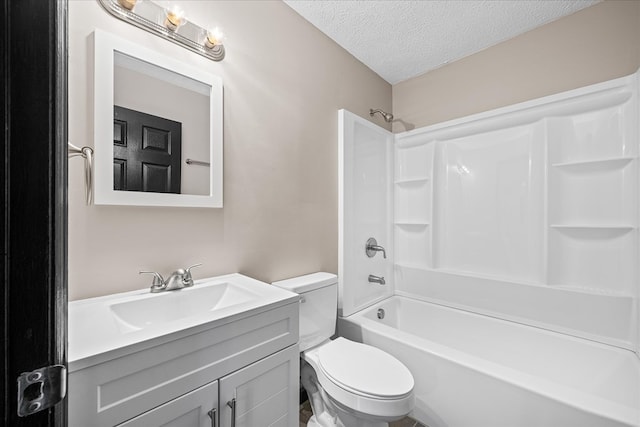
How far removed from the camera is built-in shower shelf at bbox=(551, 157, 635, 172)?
1642 mm

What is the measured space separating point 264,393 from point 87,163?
1050 millimetres

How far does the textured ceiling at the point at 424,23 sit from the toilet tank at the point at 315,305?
1683mm

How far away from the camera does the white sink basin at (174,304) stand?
3.36 ft

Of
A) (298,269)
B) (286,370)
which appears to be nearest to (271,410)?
(286,370)

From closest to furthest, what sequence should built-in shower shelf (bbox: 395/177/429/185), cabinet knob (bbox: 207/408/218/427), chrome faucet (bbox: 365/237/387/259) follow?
cabinet knob (bbox: 207/408/218/427)
chrome faucet (bbox: 365/237/387/259)
built-in shower shelf (bbox: 395/177/429/185)

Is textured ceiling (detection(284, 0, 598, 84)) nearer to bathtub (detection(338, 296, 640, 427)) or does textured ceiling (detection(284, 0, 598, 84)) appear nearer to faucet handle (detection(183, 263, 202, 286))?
faucet handle (detection(183, 263, 202, 286))

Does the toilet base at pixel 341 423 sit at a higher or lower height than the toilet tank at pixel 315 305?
lower

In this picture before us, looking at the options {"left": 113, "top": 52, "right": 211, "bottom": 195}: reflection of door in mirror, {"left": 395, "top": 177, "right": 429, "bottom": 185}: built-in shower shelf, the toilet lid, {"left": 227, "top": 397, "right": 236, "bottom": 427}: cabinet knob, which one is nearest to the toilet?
the toilet lid

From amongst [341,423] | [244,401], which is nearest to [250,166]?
[244,401]

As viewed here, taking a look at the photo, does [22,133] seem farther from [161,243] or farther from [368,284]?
[368,284]

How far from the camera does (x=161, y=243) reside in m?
1.21

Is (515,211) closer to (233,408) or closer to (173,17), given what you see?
A: (233,408)

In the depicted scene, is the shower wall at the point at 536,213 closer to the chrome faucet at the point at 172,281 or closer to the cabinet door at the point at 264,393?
the cabinet door at the point at 264,393

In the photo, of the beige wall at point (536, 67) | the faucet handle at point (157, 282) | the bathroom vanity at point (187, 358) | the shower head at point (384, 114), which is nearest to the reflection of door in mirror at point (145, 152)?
the faucet handle at point (157, 282)
